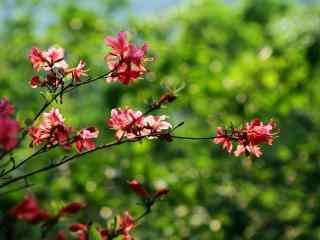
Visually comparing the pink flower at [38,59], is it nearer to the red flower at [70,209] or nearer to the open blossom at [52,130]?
the open blossom at [52,130]

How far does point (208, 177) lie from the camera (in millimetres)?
6848

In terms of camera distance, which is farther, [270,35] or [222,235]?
[270,35]

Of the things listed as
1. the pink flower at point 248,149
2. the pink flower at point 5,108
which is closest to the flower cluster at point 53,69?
the pink flower at point 5,108

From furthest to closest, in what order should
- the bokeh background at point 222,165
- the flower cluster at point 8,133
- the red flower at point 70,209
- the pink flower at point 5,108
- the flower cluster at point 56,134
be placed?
the bokeh background at point 222,165 < the flower cluster at point 56,134 < the pink flower at point 5,108 < the red flower at point 70,209 < the flower cluster at point 8,133

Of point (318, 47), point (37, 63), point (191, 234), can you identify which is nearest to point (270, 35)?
point (318, 47)

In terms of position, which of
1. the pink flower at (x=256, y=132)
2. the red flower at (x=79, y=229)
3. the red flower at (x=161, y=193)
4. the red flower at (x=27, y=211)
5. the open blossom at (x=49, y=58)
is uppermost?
the open blossom at (x=49, y=58)

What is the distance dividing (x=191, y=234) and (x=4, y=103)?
470 centimetres

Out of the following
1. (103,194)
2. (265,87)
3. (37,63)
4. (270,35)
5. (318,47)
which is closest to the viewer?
(37,63)

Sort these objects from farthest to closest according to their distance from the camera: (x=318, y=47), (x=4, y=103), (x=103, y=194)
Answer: (x=318, y=47), (x=103, y=194), (x=4, y=103)

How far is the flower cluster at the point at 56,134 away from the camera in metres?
1.86

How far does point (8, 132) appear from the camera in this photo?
1.37 m

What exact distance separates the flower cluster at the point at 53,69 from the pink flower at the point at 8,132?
0.61 m

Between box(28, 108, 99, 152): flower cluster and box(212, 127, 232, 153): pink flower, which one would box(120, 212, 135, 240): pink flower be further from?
box(212, 127, 232, 153): pink flower

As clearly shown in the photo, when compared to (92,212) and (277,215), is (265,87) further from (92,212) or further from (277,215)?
(92,212)
